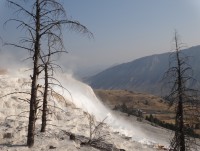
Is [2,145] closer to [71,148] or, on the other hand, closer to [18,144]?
[18,144]

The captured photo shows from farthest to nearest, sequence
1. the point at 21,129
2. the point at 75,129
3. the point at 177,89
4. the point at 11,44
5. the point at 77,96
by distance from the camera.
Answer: the point at 77,96 → the point at 75,129 → the point at 177,89 → the point at 21,129 → the point at 11,44

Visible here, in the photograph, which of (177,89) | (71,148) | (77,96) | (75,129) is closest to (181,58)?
(177,89)

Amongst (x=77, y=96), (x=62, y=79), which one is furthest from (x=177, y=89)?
(x=62, y=79)

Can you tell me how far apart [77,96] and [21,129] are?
30.8 metres

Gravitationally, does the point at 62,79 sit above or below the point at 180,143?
above

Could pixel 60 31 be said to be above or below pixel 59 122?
above

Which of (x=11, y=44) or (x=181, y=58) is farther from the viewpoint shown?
(x=181, y=58)

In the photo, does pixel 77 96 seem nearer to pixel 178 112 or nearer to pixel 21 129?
pixel 178 112

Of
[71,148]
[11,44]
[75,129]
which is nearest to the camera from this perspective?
[11,44]

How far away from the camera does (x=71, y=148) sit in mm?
21031

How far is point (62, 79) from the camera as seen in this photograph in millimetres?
60438

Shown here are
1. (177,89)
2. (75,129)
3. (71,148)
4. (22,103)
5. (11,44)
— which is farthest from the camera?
(22,103)

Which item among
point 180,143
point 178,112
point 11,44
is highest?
point 11,44

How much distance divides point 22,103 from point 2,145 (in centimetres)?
1575
